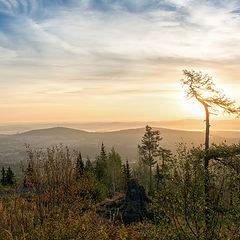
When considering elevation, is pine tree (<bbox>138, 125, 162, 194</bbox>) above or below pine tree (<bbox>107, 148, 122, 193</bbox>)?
above

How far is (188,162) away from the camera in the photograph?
26.3ft

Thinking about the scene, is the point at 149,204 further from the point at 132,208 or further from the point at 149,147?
the point at 149,147

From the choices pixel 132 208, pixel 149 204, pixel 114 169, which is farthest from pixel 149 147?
pixel 149 204

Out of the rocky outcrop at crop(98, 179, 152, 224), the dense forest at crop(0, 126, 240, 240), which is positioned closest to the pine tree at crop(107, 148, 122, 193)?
the rocky outcrop at crop(98, 179, 152, 224)

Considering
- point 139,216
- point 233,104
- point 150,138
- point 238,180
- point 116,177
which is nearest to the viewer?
point 238,180

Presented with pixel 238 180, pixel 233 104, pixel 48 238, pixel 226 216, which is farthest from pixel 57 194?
pixel 233 104

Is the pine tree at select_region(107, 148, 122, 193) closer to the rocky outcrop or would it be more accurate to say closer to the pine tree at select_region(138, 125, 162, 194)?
the pine tree at select_region(138, 125, 162, 194)

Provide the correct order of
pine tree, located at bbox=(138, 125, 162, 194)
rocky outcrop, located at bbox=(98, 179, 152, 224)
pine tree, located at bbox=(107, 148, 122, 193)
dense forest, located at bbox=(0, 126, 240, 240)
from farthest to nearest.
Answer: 1. pine tree, located at bbox=(107, 148, 122, 193)
2. pine tree, located at bbox=(138, 125, 162, 194)
3. rocky outcrop, located at bbox=(98, 179, 152, 224)
4. dense forest, located at bbox=(0, 126, 240, 240)

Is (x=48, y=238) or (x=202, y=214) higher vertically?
(x=202, y=214)

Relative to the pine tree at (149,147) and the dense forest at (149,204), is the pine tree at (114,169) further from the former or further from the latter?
the dense forest at (149,204)

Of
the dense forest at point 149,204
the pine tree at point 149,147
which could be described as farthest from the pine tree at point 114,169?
the dense forest at point 149,204

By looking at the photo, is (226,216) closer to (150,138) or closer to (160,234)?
(160,234)

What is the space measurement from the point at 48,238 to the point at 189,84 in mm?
15254

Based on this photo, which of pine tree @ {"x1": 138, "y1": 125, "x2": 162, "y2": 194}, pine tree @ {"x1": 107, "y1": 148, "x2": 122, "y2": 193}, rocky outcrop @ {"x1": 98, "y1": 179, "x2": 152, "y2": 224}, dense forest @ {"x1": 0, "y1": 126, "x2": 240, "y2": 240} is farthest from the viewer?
pine tree @ {"x1": 107, "y1": 148, "x2": 122, "y2": 193}
